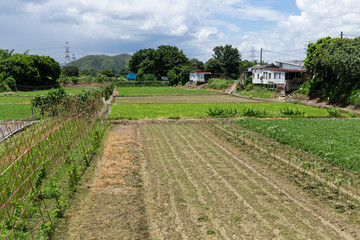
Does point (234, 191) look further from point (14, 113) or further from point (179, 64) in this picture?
point (179, 64)

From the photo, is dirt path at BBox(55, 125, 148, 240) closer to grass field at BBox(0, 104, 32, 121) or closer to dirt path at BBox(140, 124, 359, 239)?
dirt path at BBox(140, 124, 359, 239)

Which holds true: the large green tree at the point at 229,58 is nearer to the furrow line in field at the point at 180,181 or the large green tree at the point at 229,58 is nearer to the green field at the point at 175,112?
the green field at the point at 175,112

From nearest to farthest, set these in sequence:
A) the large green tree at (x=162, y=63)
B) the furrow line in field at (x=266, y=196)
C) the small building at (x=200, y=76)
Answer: the furrow line in field at (x=266, y=196) < the small building at (x=200, y=76) < the large green tree at (x=162, y=63)

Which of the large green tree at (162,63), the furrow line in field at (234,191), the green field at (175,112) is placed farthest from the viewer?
the large green tree at (162,63)

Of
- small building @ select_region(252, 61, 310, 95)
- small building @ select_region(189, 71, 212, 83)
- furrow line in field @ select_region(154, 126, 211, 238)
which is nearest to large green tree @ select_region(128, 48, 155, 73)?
small building @ select_region(189, 71, 212, 83)

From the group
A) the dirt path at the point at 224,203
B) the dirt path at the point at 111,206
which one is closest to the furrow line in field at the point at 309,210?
the dirt path at the point at 224,203

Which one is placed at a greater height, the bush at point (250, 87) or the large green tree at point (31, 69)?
the large green tree at point (31, 69)

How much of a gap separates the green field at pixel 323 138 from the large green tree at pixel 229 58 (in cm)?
6698

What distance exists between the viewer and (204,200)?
23.2 feet

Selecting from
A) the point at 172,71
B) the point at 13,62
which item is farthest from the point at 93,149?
the point at 172,71

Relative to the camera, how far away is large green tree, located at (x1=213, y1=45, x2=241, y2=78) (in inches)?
3295

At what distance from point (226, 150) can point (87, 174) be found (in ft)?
19.2

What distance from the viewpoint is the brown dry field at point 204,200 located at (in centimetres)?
570

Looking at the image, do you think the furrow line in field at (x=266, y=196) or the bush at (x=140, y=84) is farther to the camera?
the bush at (x=140, y=84)
